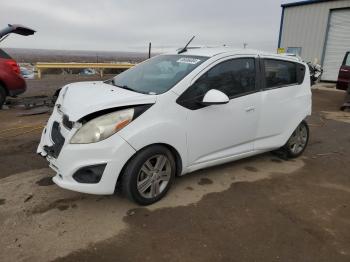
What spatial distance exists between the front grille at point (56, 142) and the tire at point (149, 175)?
0.71 meters

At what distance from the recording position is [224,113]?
403 centimetres

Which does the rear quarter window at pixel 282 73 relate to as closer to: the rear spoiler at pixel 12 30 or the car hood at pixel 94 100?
the car hood at pixel 94 100

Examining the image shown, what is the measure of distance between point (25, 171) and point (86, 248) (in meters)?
1.96

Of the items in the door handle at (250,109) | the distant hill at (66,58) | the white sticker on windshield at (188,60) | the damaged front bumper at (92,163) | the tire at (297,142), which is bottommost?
the distant hill at (66,58)

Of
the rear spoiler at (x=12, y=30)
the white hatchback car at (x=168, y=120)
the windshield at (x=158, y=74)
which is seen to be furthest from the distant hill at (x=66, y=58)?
the white hatchback car at (x=168, y=120)

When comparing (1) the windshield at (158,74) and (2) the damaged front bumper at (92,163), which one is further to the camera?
(1) the windshield at (158,74)

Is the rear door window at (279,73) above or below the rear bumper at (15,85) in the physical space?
above

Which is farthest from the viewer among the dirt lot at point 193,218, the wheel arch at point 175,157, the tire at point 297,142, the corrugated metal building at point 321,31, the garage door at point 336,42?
the corrugated metal building at point 321,31

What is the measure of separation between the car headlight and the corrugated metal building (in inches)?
686

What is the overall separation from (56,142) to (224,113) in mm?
1916

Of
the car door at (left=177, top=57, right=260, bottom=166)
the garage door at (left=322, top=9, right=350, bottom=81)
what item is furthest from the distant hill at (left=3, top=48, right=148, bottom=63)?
the car door at (left=177, top=57, right=260, bottom=166)

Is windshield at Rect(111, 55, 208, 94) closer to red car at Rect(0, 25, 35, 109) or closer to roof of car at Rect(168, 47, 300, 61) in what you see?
roof of car at Rect(168, 47, 300, 61)

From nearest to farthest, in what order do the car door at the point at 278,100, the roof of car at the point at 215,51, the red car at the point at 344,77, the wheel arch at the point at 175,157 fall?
the wheel arch at the point at 175,157 → the roof of car at the point at 215,51 → the car door at the point at 278,100 → the red car at the point at 344,77

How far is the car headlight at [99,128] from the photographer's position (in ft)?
10.6
